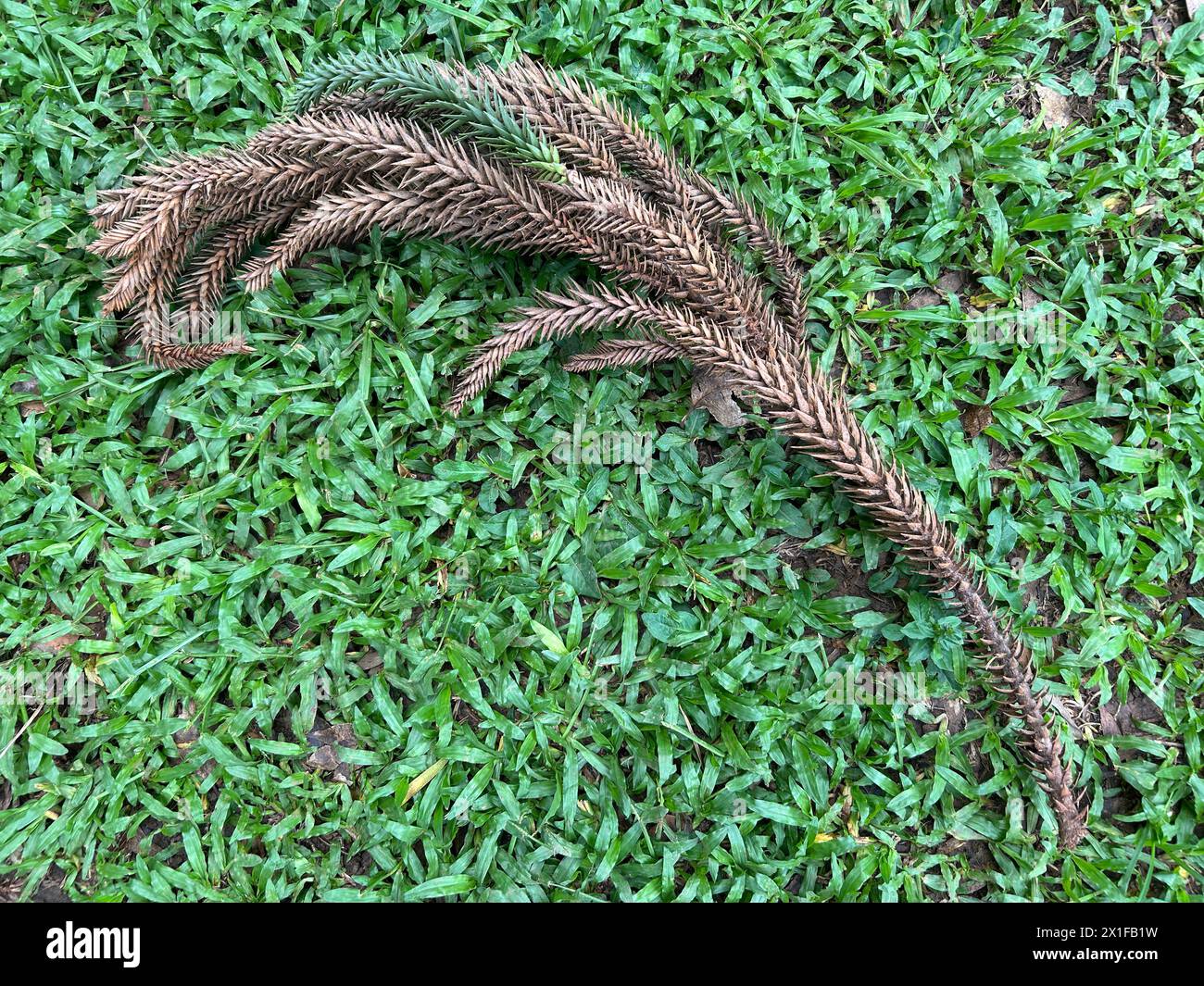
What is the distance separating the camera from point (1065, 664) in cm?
298

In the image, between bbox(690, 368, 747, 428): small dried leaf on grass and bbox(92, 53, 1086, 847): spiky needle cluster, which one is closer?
bbox(92, 53, 1086, 847): spiky needle cluster

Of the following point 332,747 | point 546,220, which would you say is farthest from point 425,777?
point 546,220

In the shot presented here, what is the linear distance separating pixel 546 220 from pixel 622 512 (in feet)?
3.76

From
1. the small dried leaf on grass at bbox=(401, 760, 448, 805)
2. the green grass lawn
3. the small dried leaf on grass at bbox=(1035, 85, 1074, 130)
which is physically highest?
the small dried leaf on grass at bbox=(1035, 85, 1074, 130)

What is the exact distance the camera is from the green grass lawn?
2.87m

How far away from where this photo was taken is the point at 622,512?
119 inches

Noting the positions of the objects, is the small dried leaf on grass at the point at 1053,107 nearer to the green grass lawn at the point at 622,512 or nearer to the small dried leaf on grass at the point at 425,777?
the green grass lawn at the point at 622,512

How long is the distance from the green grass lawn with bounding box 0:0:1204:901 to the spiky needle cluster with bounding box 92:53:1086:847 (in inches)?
9.7

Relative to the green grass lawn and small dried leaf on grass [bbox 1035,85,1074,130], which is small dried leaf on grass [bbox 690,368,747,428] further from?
small dried leaf on grass [bbox 1035,85,1074,130]

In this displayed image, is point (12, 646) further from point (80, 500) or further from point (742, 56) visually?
point (742, 56)

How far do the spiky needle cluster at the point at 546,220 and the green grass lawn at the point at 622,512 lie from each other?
246 millimetres

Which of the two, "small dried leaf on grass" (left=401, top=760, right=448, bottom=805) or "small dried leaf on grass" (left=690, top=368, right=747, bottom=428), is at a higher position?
"small dried leaf on grass" (left=690, top=368, right=747, bottom=428)

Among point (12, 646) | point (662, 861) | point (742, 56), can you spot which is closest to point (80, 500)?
point (12, 646)

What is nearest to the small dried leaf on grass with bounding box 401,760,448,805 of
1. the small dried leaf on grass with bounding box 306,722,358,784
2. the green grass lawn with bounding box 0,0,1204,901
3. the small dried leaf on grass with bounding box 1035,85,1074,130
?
the green grass lawn with bounding box 0,0,1204,901
